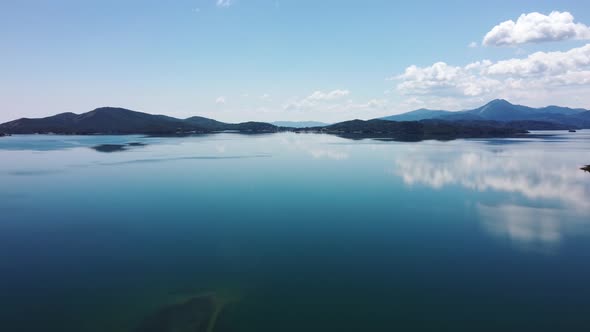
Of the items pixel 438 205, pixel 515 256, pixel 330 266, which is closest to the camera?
pixel 330 266

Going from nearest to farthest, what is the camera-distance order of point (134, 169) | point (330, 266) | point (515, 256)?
point (330, 266) < point (515, 256) < point (134, 169)

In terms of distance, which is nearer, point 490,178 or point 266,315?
point 266,315

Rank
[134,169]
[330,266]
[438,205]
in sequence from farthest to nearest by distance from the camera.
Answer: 1. [134,169]
2. [438,205]
3. [330,266]

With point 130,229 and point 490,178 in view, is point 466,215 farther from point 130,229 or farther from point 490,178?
point 130,229

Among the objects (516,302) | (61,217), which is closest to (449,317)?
(516,302)

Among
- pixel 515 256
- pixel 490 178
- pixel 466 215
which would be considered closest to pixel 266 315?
pixel 515 256

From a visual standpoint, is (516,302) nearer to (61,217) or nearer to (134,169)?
(61,217)
